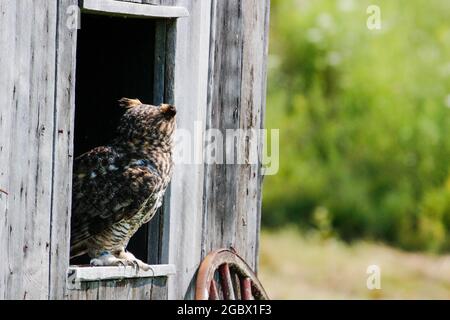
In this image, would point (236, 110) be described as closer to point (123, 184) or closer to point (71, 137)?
point (123, 184)

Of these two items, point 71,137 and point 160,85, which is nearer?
point 71,137

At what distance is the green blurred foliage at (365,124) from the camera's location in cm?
1371

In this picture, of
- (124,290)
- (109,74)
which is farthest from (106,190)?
(109,74)

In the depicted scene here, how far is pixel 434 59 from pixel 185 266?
29.4ft

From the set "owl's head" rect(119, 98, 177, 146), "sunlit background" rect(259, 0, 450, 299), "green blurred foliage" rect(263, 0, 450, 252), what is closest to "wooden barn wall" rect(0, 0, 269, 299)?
"owl's head" rect(119, 98, 177, 146)

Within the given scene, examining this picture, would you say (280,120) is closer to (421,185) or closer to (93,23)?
(421,185)

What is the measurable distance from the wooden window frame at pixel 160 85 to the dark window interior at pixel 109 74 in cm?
34

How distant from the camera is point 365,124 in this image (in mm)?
14289

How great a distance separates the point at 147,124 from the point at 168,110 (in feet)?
0.68

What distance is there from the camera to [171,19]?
6.20 meters

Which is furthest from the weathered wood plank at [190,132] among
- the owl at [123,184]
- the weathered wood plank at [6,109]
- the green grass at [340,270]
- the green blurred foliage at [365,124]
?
the green blurred foliage at [365,124]

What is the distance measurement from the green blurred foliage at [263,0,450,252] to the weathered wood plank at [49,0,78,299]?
26.4ft

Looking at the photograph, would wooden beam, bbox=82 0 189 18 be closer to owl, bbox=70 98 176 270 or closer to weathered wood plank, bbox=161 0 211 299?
weathered wood plank, bbox=161 0 211 299

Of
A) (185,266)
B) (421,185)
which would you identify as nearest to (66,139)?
(185,266)
